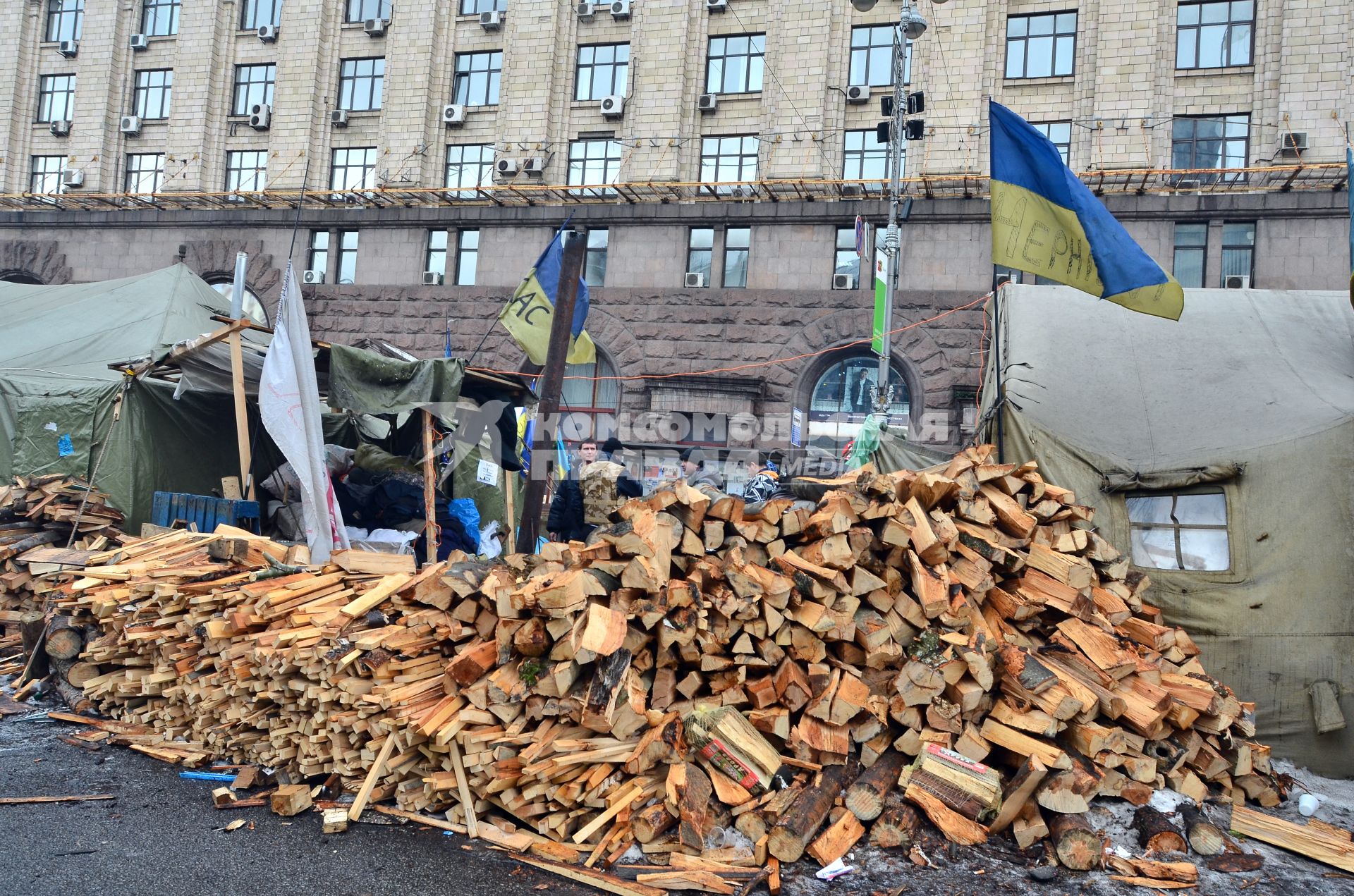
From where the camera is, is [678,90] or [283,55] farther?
[283,55]

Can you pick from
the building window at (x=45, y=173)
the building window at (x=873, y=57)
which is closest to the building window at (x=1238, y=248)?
the building window at (x=873, y=57)

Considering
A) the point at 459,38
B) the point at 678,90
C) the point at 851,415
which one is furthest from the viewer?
the point at 459,38

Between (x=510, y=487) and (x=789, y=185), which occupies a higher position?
(x=789, y=185)

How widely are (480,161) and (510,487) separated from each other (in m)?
15.0

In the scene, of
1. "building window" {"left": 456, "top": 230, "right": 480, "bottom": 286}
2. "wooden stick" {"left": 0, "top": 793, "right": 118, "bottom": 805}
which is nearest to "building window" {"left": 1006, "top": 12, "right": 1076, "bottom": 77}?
"building window" {"left": 456, "top": 230, "right": 480, "bottom": 286}

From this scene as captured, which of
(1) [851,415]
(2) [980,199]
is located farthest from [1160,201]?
(1) [851,415]

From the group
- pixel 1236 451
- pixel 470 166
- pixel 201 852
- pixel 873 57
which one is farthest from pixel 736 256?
pixel 201 852

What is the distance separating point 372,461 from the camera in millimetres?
10734

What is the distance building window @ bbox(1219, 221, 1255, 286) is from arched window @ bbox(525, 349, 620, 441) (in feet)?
46.1

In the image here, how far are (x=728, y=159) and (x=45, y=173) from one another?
21.1m

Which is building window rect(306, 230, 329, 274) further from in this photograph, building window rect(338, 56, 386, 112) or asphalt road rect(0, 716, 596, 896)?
asphalt road rect(0, 716, 596, 896)

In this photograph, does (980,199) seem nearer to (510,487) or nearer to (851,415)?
(851,415)

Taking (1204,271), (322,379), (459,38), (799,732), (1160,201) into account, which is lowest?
(799,732)

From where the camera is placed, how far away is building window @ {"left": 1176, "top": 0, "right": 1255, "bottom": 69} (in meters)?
20.0
